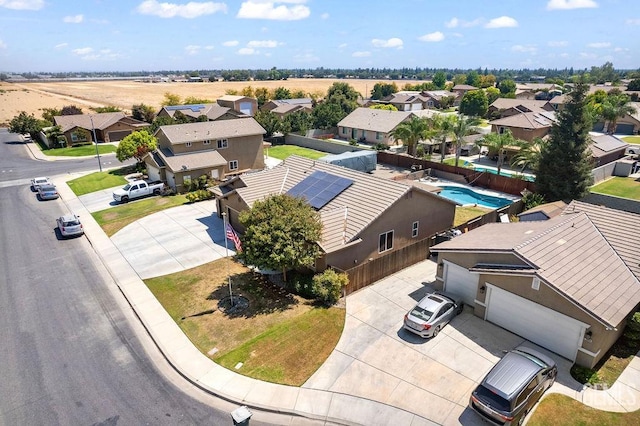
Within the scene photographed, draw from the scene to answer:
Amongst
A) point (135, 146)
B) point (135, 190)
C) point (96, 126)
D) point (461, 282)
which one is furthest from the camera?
point (96, 126)

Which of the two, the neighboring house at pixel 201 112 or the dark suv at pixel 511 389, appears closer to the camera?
the dark suv at pixel 511 389

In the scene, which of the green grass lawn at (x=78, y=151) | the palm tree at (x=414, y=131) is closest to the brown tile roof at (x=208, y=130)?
the palm tree at (x=414, y=131)

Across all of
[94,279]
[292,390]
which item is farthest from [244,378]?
[94,279]

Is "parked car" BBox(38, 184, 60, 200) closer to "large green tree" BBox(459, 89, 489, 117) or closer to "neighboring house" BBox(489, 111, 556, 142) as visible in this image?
"neighboring house" BBox(489, 111, 556, 142)

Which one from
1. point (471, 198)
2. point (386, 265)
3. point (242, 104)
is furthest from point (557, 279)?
point (242, 104)

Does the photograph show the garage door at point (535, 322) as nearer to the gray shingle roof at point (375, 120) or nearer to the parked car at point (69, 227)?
the parked car at point (69, 227)

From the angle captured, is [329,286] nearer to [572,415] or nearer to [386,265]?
[386,265]

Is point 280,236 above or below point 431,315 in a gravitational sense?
above
